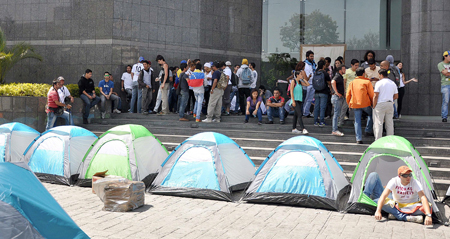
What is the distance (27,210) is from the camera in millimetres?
4484

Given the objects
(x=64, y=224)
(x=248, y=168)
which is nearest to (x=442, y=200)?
(x=248, y=168)

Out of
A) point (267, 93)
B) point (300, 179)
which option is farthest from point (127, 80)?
point (300, 179)

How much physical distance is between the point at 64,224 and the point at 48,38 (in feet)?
55.3

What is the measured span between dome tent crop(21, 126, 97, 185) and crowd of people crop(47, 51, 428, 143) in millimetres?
3611

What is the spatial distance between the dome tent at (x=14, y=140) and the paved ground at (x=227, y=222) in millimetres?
3666

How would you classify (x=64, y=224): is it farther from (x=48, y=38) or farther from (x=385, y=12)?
(x=385, y=12)

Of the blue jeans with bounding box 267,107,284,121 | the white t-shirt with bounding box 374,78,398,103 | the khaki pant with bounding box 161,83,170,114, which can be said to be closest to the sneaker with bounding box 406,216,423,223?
the white t-shirt with bounding box 374,78,398,103

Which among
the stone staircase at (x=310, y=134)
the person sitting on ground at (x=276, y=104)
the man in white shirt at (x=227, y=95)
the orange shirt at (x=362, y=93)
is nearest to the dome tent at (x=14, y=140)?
the stone staircase at (x=310, y=134)

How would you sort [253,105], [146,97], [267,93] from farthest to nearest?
[146,97]
[267,93]
[253,105]

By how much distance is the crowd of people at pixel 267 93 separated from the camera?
1190 cm

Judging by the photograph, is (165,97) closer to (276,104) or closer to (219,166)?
(276,104)

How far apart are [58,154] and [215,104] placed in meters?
5.77

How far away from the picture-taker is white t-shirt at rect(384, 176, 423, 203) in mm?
7812

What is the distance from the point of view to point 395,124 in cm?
1372
